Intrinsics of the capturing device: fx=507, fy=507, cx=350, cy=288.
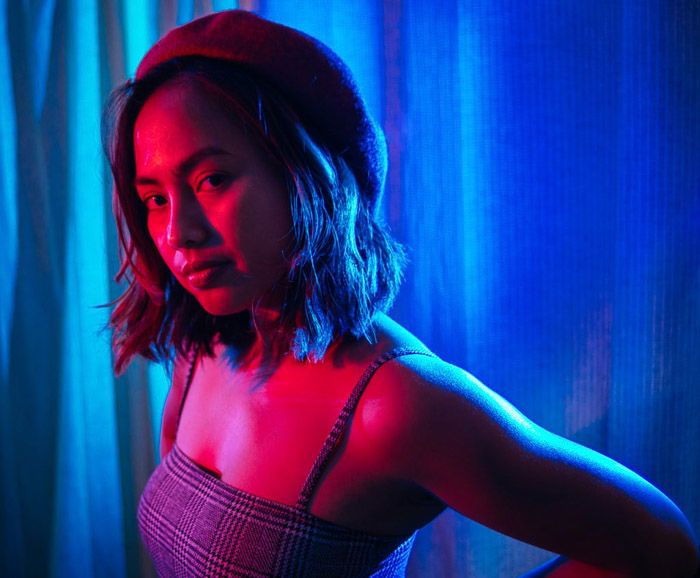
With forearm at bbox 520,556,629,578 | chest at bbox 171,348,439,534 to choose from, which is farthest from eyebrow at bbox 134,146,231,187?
forearm at bbox 520,556,629,578

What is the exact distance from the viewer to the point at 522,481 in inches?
21.5

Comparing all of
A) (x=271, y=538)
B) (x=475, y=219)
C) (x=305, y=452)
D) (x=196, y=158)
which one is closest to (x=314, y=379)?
(x=305, y=452)

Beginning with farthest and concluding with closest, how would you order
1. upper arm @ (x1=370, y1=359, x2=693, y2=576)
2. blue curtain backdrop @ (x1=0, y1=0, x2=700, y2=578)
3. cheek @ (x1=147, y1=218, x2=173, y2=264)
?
blue curtain backdrop @ (x1=0, y1=0, x2=700, y2=578), cheek @ (x1=147, y1=218, x2=173, y2=264), upper arm @ (x1=370, y1=359, x2=693, y2=576)

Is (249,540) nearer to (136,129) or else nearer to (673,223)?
(136,129)

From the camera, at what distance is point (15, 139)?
1116 millimetres

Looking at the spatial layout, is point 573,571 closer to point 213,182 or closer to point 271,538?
point 271,538

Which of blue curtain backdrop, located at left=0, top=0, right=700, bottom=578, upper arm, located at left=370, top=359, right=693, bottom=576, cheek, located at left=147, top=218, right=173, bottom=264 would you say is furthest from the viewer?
blue curtain backdrop, located at left=0, top=0, right=700, bottom=578

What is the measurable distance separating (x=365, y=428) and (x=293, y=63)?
44 cm

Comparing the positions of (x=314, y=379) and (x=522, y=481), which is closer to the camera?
(x=522, y=481)

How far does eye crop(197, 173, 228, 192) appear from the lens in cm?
61

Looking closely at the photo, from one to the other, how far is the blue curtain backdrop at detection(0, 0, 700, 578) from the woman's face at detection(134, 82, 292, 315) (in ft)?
1.49

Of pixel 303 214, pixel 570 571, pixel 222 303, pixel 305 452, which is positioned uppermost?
pixel 303 214

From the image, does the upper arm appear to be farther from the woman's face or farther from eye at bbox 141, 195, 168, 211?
eye at bbox 141, 195, 168, 211

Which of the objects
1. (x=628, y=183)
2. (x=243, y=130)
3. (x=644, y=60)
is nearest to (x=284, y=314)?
(x=243, y=130)
